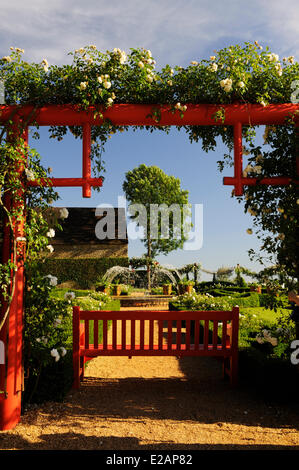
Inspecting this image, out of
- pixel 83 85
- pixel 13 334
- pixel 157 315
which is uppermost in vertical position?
pixel 83 85

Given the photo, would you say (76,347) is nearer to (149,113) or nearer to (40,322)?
(40,322)

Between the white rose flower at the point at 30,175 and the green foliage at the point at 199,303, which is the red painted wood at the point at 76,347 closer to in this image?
the white rose flower at the point at 30,175

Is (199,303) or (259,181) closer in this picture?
(259,181)

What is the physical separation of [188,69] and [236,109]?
77 centimetres

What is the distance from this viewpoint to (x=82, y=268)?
78.2 feet

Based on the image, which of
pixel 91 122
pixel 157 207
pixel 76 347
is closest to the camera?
pixel 91 122

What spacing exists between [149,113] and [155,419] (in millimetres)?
3817

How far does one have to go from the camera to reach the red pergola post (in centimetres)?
438

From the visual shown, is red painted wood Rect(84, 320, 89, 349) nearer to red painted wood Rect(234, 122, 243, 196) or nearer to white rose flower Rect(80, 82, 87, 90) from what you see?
red painted wood Rect(234, 122, 243, 196)

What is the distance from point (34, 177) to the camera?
449 centimetres

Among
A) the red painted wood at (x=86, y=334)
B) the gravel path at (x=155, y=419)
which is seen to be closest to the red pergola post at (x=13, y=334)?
the gravel path at (x=155, y=419)

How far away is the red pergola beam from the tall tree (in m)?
22.7

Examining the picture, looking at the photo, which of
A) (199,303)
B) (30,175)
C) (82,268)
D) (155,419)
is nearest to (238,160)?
(30,175)

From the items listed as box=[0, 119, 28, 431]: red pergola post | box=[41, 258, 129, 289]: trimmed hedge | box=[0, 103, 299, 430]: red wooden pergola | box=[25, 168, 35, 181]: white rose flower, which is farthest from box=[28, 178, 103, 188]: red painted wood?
box=[41, 258, 129, 289]: trimmed hedge
